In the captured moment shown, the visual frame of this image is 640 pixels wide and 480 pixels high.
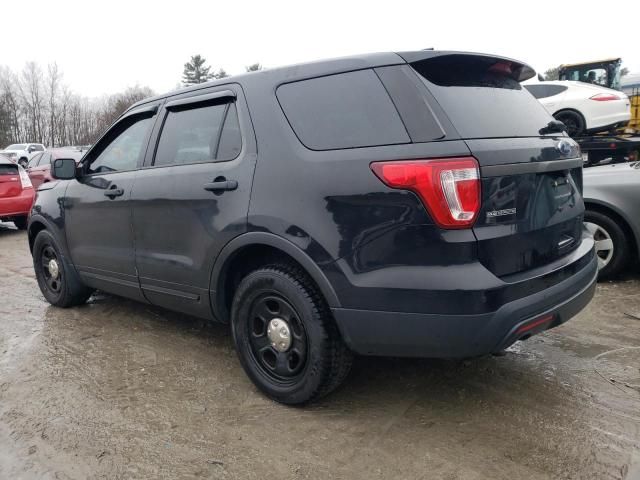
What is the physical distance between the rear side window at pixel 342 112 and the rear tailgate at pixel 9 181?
8.15m

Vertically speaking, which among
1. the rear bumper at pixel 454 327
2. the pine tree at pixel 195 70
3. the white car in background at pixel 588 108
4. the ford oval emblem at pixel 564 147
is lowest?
the rear bumper at pixel 454 327

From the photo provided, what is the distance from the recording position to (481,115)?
2422 millimetres

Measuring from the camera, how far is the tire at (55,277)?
14.6ft

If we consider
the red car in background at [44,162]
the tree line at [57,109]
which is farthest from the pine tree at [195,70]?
the red car in background at [44,162]

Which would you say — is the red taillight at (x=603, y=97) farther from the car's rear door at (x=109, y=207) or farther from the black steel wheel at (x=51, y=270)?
the black steel wheel at (x=51, y=270)

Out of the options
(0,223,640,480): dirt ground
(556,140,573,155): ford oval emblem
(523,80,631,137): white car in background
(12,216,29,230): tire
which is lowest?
(0,223,640,480): dirt ground

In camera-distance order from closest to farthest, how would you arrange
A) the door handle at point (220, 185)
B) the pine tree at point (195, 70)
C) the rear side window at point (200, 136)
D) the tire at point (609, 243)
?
the door handle at point (220, 185) → the rear side window at point (200, 136) → the tire at point (609, 243) → the pine tree at point (195, 70)

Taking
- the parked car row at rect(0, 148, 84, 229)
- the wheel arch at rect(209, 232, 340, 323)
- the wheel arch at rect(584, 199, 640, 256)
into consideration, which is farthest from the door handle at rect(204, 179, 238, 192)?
the parked car row at rect(0, 148, 84, 229)

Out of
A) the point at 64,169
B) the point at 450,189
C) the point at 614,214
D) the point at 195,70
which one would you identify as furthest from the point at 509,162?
the point at 195,70

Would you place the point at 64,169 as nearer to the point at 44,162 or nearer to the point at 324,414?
the point at 324,414

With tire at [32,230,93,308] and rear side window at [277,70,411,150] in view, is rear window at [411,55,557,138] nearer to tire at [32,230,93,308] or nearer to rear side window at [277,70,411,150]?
rear side window at [277,70,411,150]

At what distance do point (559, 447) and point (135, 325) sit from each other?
10.4ft

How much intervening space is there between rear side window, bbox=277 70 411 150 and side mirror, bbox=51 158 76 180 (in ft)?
7.21

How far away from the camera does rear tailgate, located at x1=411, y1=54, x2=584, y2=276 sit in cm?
221
